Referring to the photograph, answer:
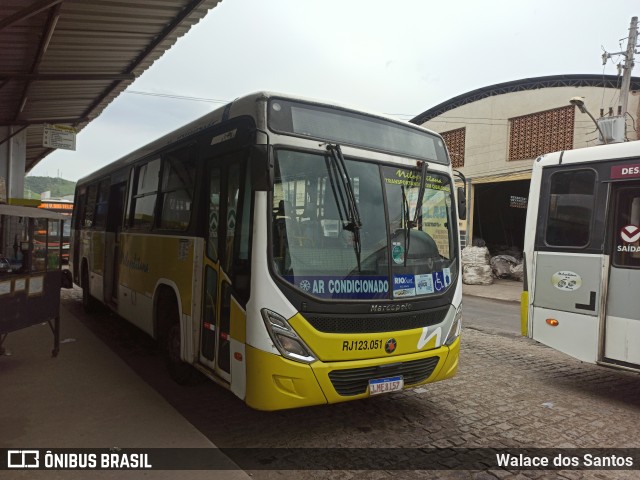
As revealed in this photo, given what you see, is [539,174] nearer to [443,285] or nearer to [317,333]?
[443,285]

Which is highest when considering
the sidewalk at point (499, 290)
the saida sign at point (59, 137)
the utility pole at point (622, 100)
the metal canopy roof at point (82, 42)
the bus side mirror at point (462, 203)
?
the utility pole at point (622, 100)

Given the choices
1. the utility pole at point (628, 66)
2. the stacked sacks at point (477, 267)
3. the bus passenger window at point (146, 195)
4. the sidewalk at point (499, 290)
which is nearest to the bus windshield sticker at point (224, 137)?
the bus passenger window at point (146, 195)

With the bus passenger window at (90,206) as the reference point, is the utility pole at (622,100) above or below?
above

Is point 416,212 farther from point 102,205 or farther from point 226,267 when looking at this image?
point 102,205

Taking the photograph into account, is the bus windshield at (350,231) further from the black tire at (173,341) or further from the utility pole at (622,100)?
the utility pole at (622,100)

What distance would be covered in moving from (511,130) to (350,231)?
1902 centimetres

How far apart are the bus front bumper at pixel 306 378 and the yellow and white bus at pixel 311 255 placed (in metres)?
0.01

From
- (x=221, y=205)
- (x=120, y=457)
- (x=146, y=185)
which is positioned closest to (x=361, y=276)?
(x=221, y=205)

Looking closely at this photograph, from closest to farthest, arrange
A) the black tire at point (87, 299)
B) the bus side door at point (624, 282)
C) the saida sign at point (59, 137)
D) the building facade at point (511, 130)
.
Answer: the bus side door at point (624, 282) < the black tire at point (87, 299) < the saida sign at point (59, 137) < the building facade at point (511, 130)

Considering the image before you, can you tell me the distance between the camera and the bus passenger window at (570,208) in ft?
17.8

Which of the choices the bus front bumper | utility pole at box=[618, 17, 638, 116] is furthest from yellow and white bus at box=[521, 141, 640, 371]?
utility pole at box=[618, 17, 638, 116]

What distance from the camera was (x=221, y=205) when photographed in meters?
4.36

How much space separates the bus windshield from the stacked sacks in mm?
15076

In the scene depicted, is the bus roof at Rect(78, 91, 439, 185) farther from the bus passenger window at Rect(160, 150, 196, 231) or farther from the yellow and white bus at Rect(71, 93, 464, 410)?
the bus passenger window at Rect(160, 150, 196, 231)
